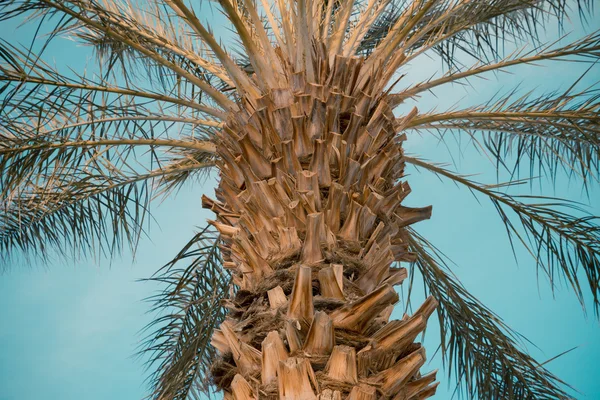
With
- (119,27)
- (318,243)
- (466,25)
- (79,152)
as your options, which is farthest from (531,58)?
(79,152)

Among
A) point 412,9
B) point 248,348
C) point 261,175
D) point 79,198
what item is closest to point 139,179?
point 79,198

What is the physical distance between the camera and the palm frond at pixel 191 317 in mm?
5156

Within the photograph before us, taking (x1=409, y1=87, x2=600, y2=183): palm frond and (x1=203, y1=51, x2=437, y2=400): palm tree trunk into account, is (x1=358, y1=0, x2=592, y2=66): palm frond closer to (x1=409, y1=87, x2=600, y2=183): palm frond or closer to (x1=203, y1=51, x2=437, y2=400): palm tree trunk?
(x1=409, y1=87, x2=600, y2=183): palm frond

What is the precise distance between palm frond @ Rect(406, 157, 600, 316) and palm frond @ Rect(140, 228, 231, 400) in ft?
6.53

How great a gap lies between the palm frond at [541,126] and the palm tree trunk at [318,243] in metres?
1.04

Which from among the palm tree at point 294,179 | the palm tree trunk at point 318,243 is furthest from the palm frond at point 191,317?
the palm tree trunk at point 318,243

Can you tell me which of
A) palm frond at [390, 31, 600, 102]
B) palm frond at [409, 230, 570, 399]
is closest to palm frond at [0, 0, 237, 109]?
palm frond at [390, 31, 600, 102]

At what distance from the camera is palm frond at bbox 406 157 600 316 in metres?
4.95

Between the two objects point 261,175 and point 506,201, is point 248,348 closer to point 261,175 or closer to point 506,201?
point 261,175

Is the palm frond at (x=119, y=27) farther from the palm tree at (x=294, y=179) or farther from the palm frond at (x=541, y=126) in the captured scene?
the palm frond at (x=541, y=126)

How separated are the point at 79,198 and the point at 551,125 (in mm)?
3714

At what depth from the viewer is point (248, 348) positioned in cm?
268

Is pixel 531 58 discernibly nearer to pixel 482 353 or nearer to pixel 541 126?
pixel 541 126

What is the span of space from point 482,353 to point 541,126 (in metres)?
1.89
